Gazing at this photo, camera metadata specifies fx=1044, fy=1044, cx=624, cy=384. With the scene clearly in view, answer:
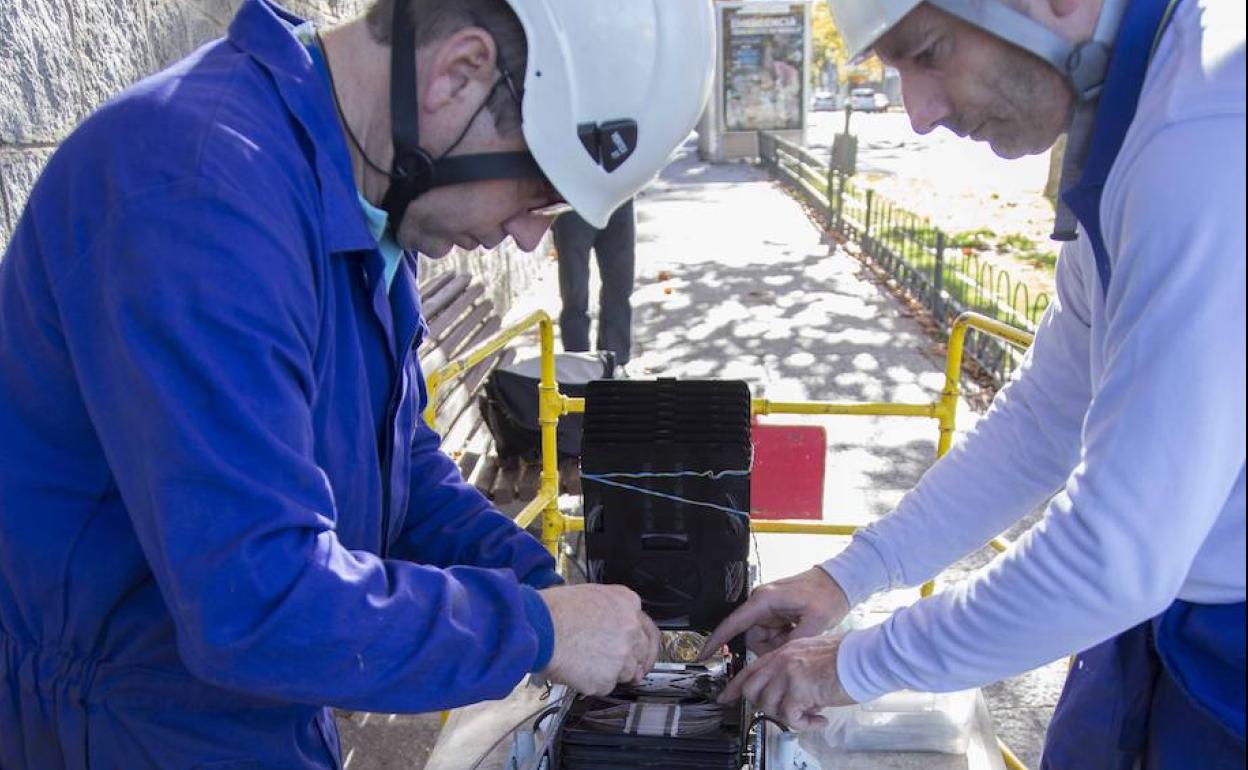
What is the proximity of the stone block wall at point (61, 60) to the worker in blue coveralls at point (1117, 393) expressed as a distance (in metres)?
1.86

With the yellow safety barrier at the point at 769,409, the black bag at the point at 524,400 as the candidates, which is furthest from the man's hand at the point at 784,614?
the black bag at the point at 524,400

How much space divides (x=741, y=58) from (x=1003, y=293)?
1085 centimetres

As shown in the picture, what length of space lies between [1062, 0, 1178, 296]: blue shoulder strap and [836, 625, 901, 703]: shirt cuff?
744mm

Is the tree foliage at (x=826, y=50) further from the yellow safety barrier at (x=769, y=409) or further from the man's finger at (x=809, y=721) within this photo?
the yellow safety barrier at (x=769, y=409)

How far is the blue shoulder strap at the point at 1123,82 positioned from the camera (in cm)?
138

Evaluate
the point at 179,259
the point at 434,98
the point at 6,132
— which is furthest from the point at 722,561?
the point at 6,132

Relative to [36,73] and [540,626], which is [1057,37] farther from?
[36,73]

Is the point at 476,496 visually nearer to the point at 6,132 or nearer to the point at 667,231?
the point at 6,132

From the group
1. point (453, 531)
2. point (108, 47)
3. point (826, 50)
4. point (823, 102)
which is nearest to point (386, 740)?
point (453, 531)

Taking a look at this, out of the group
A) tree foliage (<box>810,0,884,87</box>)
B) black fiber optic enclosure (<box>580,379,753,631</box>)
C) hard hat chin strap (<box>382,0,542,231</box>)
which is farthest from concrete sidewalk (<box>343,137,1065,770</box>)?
tree foliage (<box>810,0,884,87</box>)

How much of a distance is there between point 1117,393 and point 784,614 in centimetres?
96

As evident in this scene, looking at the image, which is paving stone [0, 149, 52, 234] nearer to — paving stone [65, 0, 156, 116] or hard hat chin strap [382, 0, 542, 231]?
paving stone [65, 0, 156, 116]

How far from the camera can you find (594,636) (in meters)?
1.60

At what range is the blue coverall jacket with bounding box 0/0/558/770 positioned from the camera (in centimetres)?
120
